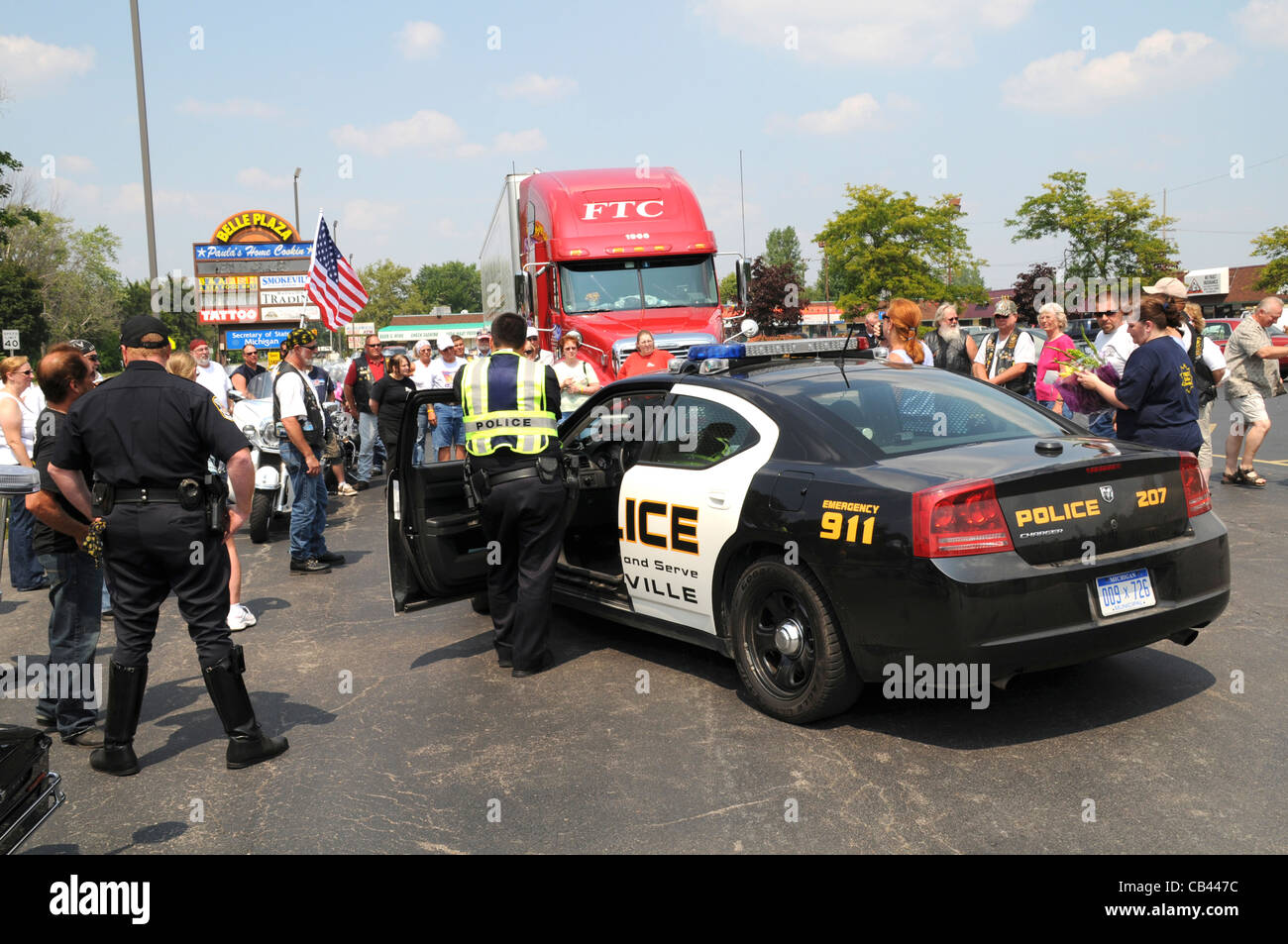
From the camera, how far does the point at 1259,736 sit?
4293 mm

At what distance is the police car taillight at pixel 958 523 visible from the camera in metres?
4.03

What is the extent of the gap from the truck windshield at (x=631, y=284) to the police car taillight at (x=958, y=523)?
11.0 m

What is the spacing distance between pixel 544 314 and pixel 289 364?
6805mm

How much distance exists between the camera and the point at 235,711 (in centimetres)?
457

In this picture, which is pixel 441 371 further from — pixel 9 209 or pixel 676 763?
pixel 9 209

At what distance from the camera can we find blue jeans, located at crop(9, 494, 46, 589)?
7418 millimetres

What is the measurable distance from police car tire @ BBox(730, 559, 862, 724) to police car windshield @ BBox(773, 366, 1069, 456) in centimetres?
71

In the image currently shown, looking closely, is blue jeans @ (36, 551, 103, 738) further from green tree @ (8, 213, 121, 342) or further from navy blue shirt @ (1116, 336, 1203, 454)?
green tree @ (8, 213, 121, 342)

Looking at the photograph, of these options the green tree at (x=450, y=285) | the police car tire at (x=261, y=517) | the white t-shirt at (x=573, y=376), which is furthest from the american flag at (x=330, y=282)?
the green tree at (x=450, y=285)

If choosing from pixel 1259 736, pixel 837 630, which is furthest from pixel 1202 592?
pixel 837 630

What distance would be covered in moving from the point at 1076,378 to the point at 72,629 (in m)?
6.27

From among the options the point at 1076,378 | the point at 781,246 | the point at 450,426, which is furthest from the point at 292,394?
the point at 781,246

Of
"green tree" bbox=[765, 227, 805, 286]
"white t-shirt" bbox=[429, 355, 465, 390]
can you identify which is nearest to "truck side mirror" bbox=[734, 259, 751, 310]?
"white t-shirt" bbox=[429, 355, 465, 390]
